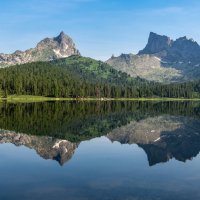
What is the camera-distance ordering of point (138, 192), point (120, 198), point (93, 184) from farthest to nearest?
point (93, 184) < point (138, 192) < point (120, 198)

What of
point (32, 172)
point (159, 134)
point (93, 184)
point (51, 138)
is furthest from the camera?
point (159, 134)

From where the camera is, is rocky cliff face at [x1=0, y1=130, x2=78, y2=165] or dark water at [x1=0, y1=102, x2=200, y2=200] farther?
rocky cliff face at [x1=0, y1=130, x2=78, y2=165]

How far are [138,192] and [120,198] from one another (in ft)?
7.33

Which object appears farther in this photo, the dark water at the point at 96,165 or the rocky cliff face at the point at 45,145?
the rocky cliff face at the point at 45,145

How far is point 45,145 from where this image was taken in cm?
4922

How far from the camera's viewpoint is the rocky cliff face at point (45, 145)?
139ft

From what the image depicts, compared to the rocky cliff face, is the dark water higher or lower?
lower

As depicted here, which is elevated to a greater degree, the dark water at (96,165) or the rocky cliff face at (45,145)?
the rocky cliff face at (45,145)

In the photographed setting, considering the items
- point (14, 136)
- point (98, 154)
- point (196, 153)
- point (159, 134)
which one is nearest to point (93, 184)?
point (98, 154)

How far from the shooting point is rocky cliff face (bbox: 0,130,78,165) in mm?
42237

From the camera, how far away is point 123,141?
2287 inches

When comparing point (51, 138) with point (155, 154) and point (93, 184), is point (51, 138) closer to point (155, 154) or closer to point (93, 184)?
point (155, 154)

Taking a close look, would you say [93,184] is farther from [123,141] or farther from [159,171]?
[123,141]

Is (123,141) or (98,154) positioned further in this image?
(123,141)
